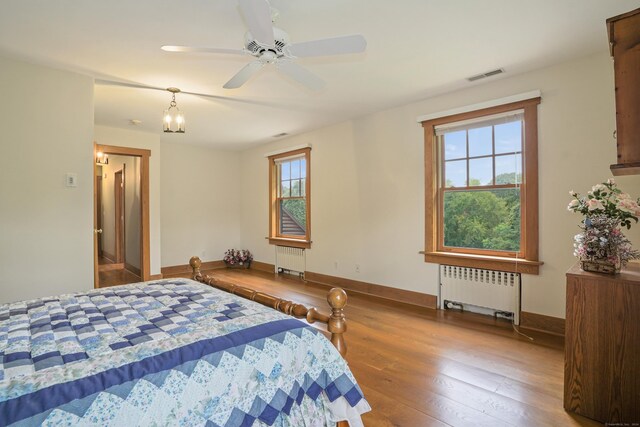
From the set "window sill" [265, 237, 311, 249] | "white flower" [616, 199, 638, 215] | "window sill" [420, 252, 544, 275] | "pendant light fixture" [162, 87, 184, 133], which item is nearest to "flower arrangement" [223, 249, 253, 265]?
"window sill" [265, 237, 311, 249]

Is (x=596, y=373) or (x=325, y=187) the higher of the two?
(x=325, y=187)

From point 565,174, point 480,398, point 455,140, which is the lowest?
point 480,398

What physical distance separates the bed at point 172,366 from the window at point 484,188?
2577mm

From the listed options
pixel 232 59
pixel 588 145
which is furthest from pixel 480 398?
pixel 232 59

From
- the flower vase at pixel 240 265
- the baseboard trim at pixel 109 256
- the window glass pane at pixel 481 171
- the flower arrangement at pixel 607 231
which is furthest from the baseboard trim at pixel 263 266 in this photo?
the flower arrangement at pixel 607 231

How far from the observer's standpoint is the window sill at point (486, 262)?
3.17 meters

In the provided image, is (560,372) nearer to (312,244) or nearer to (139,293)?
(139,293)

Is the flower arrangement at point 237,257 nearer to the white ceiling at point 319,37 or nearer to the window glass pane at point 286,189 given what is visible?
the window glass pane at point 286,189

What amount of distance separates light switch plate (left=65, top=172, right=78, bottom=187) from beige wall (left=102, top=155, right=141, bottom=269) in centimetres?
284

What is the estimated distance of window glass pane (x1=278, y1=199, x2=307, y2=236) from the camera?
5824mm

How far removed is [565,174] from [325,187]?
10.4 ft

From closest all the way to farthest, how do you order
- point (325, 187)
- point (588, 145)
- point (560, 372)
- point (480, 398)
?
point (480, 398)
point (560, 372)
point (588, 145)
point (325, 187)

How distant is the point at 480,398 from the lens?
204 centimetres

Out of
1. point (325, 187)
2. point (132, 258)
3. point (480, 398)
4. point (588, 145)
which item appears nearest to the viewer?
point (480, 398)
